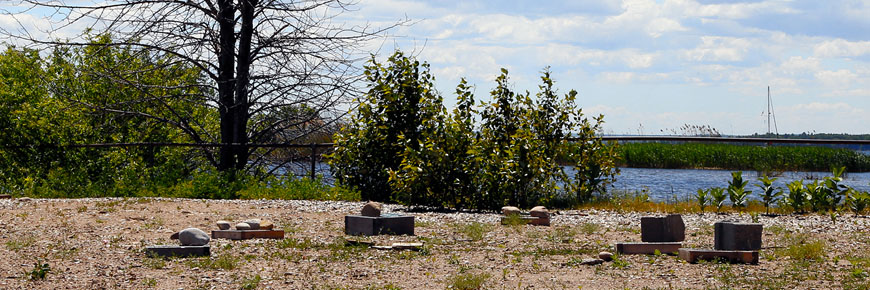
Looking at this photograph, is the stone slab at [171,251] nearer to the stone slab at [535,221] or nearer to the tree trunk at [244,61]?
the stone slab at [535,221]

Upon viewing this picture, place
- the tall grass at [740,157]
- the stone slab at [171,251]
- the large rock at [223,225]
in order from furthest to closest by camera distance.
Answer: the tall grass at [740,157], the large rock at [223,225], the stone slab at [171,251]

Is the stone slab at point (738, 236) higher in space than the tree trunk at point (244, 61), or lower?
lower

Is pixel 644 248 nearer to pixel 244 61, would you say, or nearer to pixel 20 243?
pixel 20 243

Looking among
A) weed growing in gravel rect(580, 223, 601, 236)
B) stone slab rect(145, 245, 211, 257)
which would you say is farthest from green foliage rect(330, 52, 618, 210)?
stone slab rect(145, 245, 211, 257)

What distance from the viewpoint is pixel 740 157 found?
26.1 m

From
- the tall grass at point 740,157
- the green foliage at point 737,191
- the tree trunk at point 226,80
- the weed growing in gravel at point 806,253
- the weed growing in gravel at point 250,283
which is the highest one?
the tree trunk at point 226,80

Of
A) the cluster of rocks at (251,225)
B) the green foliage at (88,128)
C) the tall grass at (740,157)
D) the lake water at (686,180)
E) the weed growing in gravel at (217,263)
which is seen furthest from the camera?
the tall grass at (740,157)

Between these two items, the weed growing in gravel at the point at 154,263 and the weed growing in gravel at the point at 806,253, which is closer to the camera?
the weed growing in gravel at the point at 154,263

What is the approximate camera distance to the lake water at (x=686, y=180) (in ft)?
58.9

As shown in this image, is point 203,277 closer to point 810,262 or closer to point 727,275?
point 727,275

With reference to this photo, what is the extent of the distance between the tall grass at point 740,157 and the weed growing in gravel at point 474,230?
16991mm

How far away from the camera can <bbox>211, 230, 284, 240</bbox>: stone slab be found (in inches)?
309

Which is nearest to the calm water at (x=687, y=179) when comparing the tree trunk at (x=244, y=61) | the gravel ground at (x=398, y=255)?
the tree trunk at (x=244, y=61)

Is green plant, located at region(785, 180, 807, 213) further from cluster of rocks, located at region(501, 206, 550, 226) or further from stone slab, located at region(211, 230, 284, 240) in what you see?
stone slab, located at region(211, 230, 284, 240)
